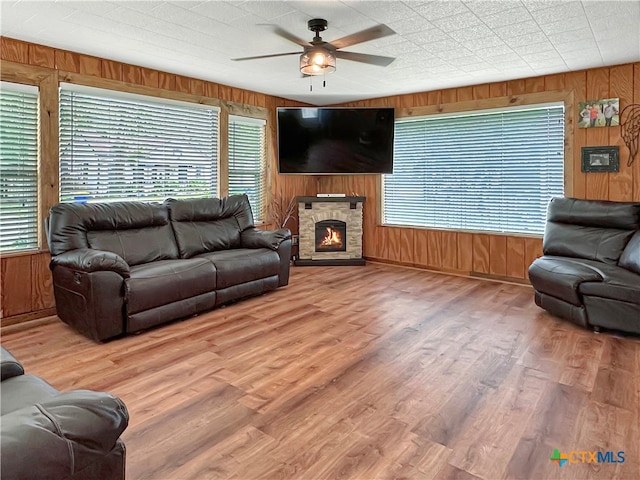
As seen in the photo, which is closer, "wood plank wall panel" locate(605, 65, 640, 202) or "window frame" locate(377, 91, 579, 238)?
"wood plank wall panel" locate(605, 65, 640, 202)

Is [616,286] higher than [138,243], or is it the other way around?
[138,243]

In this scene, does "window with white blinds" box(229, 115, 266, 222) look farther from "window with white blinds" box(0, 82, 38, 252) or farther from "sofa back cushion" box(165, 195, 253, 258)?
"window with white blinds" box(0, 82, 38, 252)

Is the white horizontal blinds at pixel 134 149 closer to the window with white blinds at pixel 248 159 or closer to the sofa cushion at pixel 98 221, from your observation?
the window with white blinds at pixel 248 159

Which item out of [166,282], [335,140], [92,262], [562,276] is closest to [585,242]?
[562,276]

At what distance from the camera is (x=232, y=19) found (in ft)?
10.7

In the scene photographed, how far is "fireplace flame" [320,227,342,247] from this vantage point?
6.55 metres

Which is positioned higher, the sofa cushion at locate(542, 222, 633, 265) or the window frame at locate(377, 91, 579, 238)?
the window frame at locate(377, 91, 579, 238)

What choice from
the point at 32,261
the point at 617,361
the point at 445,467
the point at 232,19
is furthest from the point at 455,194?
the point at 32,261

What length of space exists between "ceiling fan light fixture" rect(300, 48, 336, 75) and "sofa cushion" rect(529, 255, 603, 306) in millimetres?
2628

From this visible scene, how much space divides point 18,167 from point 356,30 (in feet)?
10.6

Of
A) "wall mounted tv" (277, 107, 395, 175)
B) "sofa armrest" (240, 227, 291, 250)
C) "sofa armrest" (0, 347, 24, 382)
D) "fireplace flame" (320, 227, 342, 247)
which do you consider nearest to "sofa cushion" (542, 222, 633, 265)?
"wall mounted tv" (277, 107, 395, 175)

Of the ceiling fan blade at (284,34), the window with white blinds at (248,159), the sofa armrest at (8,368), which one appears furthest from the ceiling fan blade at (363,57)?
the sofa armrest at (8,368)

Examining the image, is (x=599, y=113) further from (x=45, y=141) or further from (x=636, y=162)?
(x=45, y=141)

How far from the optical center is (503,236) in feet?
17.7
